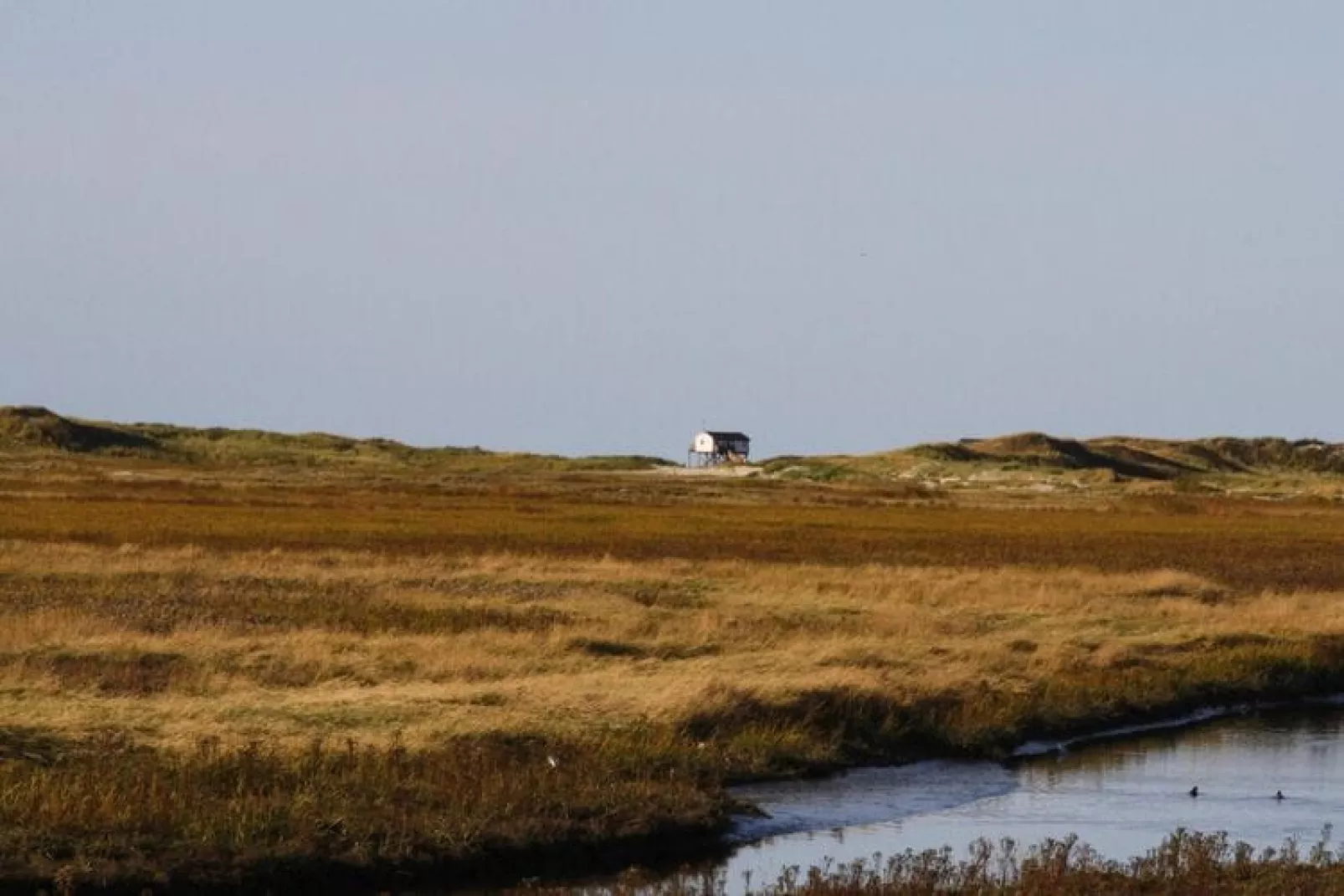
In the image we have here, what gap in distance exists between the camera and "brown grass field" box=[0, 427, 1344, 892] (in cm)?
1642

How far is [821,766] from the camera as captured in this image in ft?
72.7

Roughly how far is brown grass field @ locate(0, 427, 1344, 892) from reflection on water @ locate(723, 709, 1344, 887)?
26.6 inches

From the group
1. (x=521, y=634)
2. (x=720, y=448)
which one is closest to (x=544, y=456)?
(x=720, y=448)

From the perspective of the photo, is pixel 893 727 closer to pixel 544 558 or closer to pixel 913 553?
pixel 544 558

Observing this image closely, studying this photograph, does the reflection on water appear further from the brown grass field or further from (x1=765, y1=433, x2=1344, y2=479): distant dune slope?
Result: (x1=765, y1=433, x2=1344, y2=479): distant dune slope

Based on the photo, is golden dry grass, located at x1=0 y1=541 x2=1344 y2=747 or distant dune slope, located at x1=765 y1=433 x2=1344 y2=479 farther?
distant dune slope, located at x1=765 y1=433 x2=1344 y2=479

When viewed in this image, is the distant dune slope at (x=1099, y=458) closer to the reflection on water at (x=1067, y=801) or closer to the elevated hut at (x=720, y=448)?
the elevated hut at (x=720, y=448)

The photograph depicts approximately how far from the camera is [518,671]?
25531 millimetres

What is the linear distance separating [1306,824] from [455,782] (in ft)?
25.9

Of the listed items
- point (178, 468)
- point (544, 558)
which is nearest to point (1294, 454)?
point (178, 468)

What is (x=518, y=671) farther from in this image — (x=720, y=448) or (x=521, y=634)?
(x=720, y=448)

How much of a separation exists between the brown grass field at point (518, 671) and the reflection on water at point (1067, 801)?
68 centimetres

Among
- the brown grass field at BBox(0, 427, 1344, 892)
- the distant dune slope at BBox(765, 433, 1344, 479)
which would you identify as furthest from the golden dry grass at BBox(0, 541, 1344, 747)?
the distant dune slope at BBox(765, 433, 1344, 479)

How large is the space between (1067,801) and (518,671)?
23.9 ft
